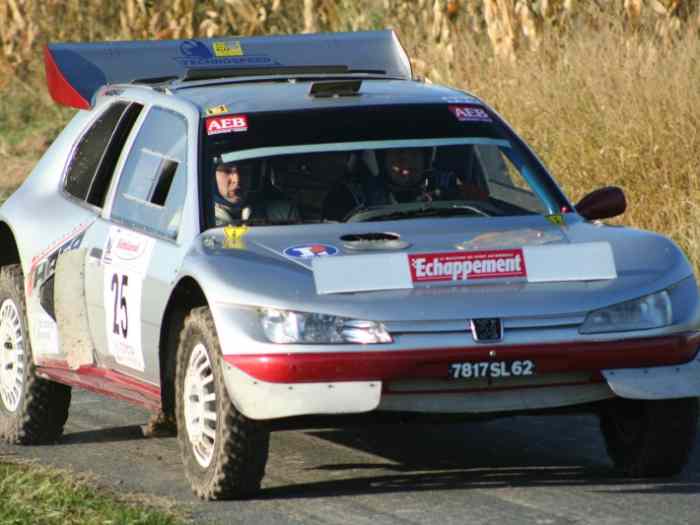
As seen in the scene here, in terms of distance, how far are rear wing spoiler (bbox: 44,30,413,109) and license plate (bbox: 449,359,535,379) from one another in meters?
3.03

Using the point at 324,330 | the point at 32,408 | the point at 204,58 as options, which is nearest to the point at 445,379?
the point at 324,330

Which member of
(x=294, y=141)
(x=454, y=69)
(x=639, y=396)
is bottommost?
(x=454, y=69)

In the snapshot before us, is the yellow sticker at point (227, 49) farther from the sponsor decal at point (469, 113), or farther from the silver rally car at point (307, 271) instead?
the sponsor decal at point (469, 113)

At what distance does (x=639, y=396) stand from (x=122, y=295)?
226cm

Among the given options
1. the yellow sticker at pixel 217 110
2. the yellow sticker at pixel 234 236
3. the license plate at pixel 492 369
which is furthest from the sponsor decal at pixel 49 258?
the license plate at pixel 492 369

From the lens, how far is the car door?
8055 mm

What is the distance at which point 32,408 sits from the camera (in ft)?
30.7

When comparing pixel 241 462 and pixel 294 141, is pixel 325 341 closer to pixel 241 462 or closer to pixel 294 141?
pixel 241 462

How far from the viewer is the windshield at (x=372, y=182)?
823cm

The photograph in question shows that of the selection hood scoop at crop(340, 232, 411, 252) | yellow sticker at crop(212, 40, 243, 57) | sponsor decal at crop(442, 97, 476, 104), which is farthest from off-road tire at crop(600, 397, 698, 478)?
yellow sticker at crop(212, 40, 243, 57)

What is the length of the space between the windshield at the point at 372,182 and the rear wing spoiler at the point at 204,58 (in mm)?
1336

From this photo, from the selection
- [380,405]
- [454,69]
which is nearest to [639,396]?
[380,405]

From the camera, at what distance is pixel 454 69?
17516 millimetres

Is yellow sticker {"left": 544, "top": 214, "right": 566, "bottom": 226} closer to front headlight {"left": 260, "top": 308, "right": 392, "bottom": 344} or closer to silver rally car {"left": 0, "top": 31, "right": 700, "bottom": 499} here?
silver rally car {"left": 0, "top": 31, "right": 700, "bottom": 499}
